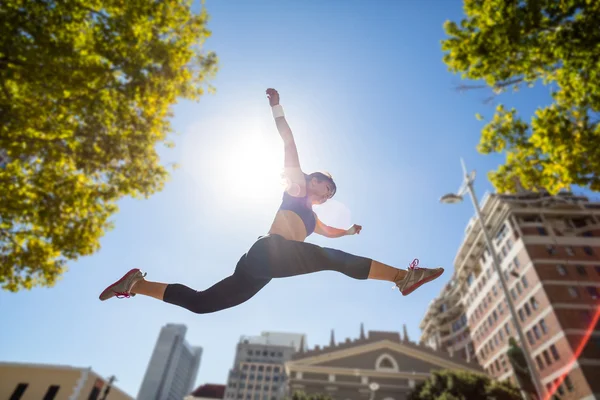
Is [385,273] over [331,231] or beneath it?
beneath

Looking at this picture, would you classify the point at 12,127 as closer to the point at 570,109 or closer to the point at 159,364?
the point at 570,109

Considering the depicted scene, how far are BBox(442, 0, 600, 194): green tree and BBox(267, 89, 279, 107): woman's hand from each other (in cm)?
949

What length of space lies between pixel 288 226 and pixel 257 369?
117204 mm

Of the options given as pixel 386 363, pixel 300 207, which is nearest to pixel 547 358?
pixel 386 363

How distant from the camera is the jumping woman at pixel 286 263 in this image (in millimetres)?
2836

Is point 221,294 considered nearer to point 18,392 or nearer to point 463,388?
point 18,392

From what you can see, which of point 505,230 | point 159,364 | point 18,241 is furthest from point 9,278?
point 159,364

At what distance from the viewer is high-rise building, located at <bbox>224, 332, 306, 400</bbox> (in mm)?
102500

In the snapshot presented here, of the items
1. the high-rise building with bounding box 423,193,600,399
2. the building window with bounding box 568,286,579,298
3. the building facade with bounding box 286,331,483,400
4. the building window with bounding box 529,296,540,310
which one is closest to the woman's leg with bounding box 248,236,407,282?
the high-rise building with bounding box 423,193,600,399

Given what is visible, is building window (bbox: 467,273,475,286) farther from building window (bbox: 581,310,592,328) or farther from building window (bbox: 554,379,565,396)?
building window (bbox: 554,379,565,396)

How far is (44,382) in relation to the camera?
26500 mm

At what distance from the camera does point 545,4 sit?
30.1 feet

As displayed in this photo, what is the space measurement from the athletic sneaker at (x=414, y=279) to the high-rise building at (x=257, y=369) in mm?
100513

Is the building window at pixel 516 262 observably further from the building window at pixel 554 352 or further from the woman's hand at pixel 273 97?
the woman's hand at pixel 273 97
